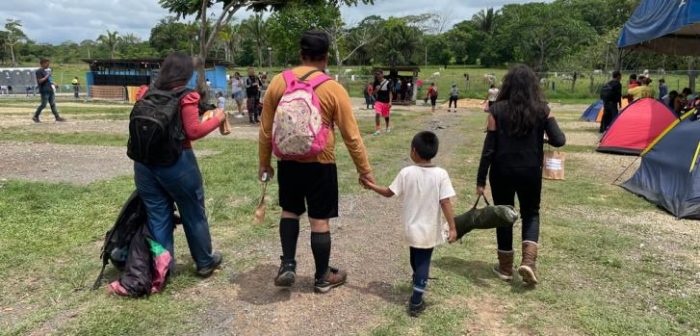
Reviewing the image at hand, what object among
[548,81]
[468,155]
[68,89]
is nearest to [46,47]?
[68,89]

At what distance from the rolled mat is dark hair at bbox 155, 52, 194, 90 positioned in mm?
2318

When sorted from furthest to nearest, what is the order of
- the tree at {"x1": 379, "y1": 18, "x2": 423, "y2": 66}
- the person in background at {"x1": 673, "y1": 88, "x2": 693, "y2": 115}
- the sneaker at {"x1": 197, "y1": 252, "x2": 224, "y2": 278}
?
the tree at {"x1": 379, "y1": 18, "x2": 423, "y2": 66} < the person in background at {"x1": 673, "y1": 88, "x2": 693, "y2": 115} < the sneaker at {"x1": 197, "y1": 252, "x2": 224, "y2": 278}

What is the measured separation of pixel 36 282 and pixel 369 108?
22.0 meters

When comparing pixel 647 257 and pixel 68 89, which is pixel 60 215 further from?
pixel 68 89

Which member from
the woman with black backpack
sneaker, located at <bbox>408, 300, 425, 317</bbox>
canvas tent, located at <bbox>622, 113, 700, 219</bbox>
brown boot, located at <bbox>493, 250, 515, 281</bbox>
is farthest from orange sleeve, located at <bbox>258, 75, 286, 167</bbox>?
canvas tent, located at <bbox>622, 113, 700, 219</bbox>

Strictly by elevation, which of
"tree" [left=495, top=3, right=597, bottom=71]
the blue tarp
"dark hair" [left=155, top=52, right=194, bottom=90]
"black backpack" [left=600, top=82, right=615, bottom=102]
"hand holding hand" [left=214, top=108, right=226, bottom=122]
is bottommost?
"hand holding hand" [left=214, top=108, right=226, bottom=122]

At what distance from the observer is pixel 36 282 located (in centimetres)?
383

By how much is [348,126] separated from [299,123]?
0.36 m

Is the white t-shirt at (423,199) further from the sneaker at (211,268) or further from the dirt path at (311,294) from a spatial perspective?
the sneaker at (211,268)

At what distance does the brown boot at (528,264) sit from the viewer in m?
3.82

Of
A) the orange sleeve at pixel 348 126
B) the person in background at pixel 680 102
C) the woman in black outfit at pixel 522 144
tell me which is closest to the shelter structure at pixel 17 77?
the person in background at pixel 680 102

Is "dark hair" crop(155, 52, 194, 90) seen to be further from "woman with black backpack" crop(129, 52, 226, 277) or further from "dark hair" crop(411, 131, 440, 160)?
"dark hair" crop(411, 131, 440, 160)

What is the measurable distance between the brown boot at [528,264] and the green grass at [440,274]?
0.36 feet

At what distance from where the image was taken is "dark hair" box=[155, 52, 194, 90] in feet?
11.5
